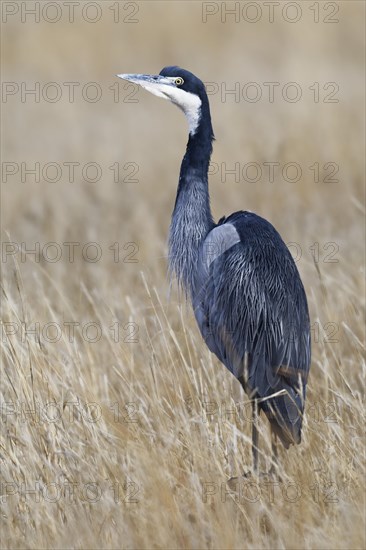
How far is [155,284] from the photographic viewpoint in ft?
20.7

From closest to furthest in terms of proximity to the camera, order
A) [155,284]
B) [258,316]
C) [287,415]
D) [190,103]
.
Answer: [287,415]
[258,316]
[190,103]
[155,284]

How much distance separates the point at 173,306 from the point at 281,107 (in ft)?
14.7

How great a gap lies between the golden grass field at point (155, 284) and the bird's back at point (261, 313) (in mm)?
135

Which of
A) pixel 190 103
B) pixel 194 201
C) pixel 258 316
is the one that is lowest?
pixel 258 316

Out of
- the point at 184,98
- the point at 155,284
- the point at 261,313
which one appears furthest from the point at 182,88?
the point at 155,284

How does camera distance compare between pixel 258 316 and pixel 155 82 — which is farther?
pixel 155 82

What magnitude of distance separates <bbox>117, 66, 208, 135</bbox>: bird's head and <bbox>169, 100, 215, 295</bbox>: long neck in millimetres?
29

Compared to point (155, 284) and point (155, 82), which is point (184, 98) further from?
point (155, 284)

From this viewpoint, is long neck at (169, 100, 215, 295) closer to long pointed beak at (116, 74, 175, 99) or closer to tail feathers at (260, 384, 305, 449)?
long pointed beak at (116, 74, 175, 99)

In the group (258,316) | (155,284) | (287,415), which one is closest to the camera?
(287,415)

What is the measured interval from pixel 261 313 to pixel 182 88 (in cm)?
99

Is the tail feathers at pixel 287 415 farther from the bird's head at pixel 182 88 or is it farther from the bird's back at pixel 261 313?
the bird's head at pixel 182 88

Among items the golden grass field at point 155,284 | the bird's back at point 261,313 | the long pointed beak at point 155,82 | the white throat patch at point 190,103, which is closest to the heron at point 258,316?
the bird's back at point 261,313

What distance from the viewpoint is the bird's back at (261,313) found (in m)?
3.93
